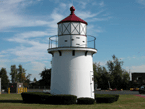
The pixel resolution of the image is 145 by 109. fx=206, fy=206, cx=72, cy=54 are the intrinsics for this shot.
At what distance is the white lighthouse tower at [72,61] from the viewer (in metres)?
24.7

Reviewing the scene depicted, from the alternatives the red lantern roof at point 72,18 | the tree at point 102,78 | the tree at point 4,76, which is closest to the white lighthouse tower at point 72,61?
the red lantern roof at point 72,18

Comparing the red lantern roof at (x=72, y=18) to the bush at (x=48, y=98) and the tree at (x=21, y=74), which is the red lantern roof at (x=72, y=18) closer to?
the bush at (x=48, y=98)

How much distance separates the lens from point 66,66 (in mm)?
24938

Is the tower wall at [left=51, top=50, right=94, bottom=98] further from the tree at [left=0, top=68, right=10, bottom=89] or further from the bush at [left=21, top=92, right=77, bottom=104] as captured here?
the tree at [left=0, top=68, right=10, bottom=89]

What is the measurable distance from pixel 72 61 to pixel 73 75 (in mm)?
1691

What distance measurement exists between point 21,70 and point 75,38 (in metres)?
68.2

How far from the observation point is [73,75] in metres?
24.8

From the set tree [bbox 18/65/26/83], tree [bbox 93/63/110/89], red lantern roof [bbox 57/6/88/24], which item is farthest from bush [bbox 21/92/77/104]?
tree [bbox 18/65/26/83]

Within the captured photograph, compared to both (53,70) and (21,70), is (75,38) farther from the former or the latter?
(21,70)

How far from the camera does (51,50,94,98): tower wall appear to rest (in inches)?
973

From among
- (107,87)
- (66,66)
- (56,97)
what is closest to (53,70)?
(66,66)

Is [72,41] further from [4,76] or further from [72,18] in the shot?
[4,76]

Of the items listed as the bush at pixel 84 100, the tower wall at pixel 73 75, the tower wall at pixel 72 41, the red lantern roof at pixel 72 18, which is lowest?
the bush at pixel 84 100

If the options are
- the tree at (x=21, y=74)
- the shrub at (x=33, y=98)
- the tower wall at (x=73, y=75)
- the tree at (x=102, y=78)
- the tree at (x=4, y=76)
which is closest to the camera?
the tower wall at (x=73, y=75)
